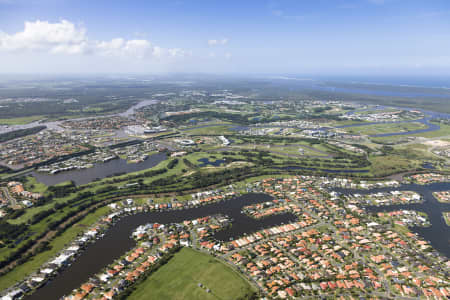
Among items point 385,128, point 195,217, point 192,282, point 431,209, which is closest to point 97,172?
point 195,217

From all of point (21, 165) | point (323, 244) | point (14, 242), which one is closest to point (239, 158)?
point (323, 244)

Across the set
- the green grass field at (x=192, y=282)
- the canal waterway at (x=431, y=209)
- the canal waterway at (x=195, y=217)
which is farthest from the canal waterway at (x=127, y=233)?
the canal waterway at (x=431, y=209)

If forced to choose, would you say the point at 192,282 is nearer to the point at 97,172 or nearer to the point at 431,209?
the point at 431,209

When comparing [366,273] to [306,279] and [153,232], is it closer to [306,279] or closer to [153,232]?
[306,279]

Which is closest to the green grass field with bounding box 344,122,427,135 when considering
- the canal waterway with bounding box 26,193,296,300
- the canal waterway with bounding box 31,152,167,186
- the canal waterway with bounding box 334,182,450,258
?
the canal waterway with bounding box 334,182,450,258

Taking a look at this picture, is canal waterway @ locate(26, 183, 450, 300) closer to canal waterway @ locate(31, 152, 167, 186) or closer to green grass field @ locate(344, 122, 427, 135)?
canal waterway @ locate(31, 152, 167, 186)
